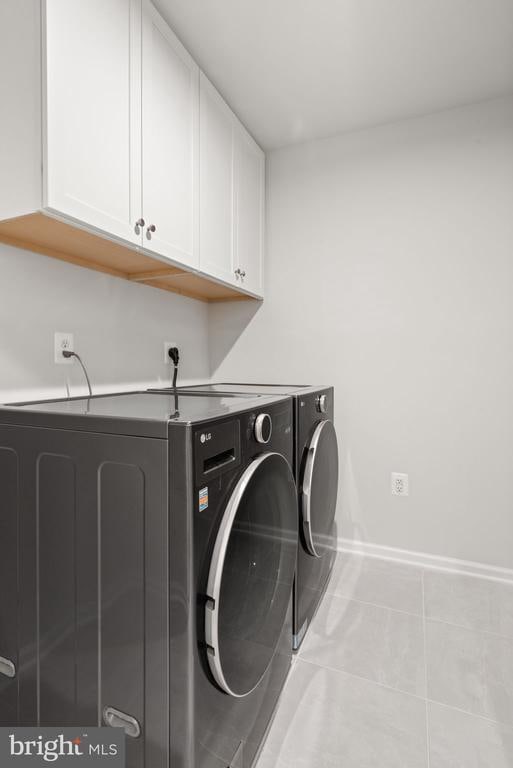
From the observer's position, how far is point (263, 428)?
1125mm

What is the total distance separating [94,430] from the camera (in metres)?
0.92

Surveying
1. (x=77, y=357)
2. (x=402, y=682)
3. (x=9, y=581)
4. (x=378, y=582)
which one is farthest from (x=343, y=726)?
(x=77, y=357)

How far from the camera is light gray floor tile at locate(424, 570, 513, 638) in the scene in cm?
174

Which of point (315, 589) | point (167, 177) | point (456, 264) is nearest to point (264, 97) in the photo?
point (167, 177)

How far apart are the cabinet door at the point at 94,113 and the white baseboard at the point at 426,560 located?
198 centimetres

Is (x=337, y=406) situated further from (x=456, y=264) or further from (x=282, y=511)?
(x=282, y=511)

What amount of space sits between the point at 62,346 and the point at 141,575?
98 centimetres

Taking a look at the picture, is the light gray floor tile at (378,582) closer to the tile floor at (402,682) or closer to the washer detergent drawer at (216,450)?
the tile floor at (402,682)

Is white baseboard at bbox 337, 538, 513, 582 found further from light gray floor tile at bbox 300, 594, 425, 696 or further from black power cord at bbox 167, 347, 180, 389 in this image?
black power cord at bbox 167, 347, 180, 389

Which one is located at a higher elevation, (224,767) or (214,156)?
(214,156)

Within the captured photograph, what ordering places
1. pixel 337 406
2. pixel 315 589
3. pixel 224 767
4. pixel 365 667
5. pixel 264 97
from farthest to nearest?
pixel 337 406
pixel 264 97
pixel 315 589
pixel 365 667
pixel 224 767

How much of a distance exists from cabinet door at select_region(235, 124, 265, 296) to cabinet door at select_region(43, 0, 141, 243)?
2.66 feet

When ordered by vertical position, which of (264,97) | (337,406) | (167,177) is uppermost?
(264,97)

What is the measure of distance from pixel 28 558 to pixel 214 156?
67.6 inches
